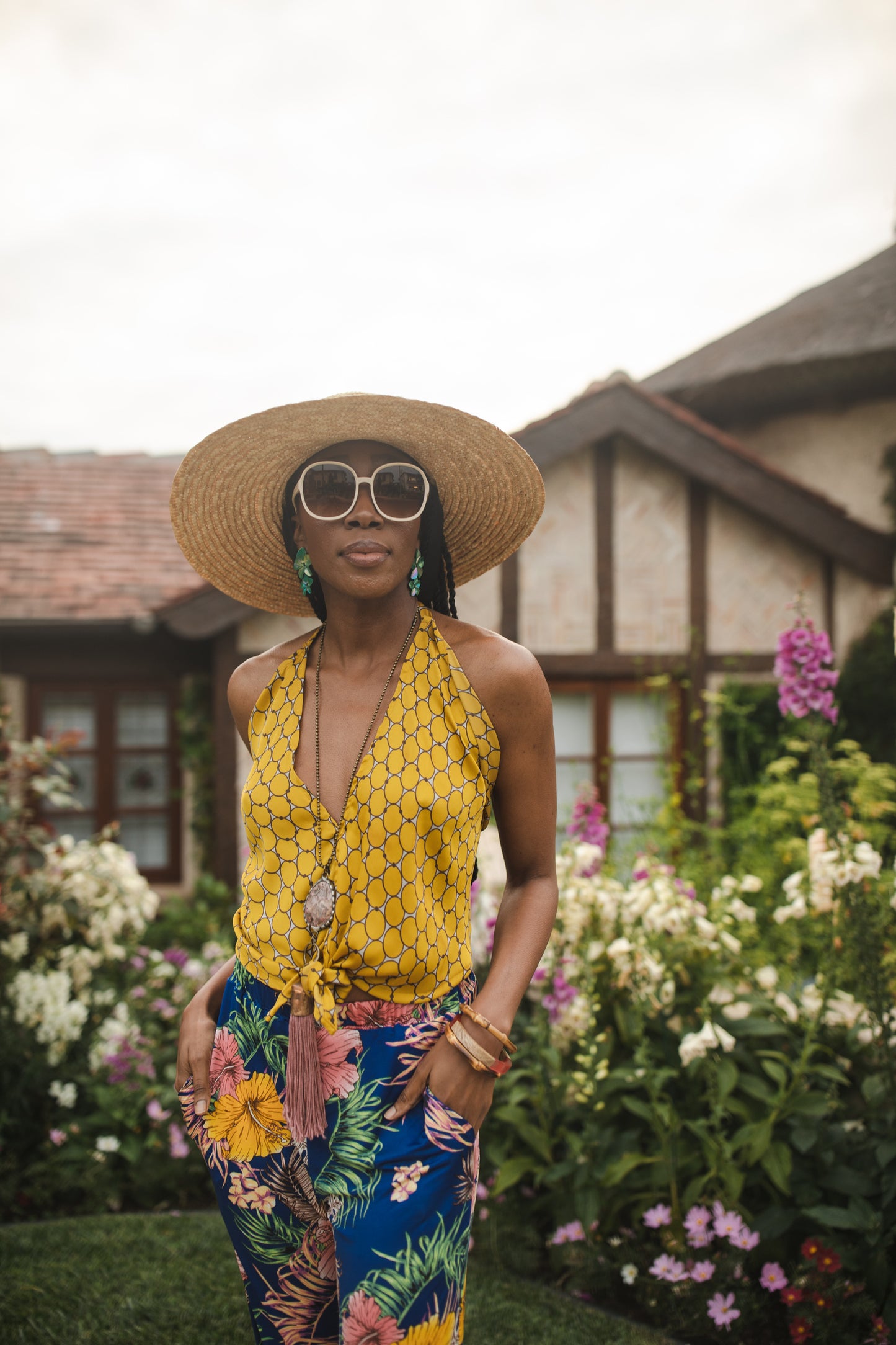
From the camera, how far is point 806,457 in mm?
9547

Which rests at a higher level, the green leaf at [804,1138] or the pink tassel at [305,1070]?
the pink tassel at [305,1070]

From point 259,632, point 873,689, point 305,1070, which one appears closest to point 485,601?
point 259,632

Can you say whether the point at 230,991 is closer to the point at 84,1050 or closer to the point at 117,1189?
the point at 117,1189

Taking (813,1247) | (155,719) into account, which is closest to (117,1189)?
(813,1247)

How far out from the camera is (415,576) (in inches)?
64.4

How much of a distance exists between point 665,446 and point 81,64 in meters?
4.58

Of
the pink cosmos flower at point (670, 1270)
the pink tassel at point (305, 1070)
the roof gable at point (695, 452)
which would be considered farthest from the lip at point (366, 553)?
the roof gable at point (695, 452)

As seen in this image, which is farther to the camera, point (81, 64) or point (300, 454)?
point (81, 64)

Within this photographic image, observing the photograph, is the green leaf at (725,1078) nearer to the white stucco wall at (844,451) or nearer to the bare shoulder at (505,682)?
the bare shoulder at (505,682)

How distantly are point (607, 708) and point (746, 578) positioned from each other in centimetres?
159

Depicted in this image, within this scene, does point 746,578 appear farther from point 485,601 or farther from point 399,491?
point 399,491

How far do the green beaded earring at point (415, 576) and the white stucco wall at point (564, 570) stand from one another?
5.88 meters

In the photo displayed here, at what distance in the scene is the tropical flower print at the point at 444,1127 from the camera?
134 cm

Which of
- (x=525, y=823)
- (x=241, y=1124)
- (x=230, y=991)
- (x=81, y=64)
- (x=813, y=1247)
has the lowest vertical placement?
(x=813, y=1247)
